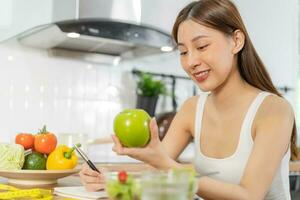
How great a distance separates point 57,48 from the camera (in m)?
2.77

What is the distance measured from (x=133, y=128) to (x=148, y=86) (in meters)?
1.99

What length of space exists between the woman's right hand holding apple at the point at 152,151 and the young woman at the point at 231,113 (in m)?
0.04

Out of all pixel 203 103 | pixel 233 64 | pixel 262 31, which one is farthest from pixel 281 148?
pixel 262 31

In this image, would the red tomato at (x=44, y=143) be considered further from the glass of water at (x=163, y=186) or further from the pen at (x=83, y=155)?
the glass of water at (x=163, y=186)

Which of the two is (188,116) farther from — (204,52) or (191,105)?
(204,52)

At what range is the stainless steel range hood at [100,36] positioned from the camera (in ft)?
7.84

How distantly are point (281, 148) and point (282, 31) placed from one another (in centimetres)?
272

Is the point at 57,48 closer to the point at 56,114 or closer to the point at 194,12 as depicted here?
the point at 56,114

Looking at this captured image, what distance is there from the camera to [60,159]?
1431mm

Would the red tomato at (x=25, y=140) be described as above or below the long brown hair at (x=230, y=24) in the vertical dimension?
below

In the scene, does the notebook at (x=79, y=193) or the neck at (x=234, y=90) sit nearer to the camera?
the notebook at (x=79, y=193)

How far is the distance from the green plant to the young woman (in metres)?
1.31

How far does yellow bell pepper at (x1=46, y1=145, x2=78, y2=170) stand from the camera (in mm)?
1427

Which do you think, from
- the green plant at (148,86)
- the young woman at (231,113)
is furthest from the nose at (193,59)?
the green plant at (148,86)
